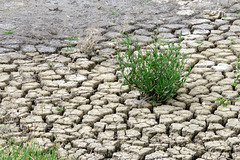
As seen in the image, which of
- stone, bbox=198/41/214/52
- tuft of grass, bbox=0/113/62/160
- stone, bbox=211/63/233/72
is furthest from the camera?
stone, bbox=198/41/214/52

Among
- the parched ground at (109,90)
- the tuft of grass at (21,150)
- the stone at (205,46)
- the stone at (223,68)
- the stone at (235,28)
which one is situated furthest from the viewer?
the stone at (235,28)

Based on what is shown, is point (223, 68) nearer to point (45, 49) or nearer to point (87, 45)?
point (87, 45)

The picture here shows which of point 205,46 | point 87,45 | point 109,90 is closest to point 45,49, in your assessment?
point 87,45

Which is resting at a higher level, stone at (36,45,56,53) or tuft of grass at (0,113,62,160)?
stone at (36,45,56,53)

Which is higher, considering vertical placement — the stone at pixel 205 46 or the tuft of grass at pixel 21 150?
the stone at pixel 205 46

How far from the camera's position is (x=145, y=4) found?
7.72 m

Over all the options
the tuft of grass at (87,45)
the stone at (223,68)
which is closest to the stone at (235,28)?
the stone at (223,68)

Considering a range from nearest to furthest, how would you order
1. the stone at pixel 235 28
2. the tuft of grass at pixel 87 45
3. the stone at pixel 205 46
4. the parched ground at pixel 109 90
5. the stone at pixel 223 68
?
the parched ground at pixel 109 90, the stone at pixel 223 68, the tuft of grass at pixel 87 45, the stone at pixel 205 46, the stone at pixel 235 28

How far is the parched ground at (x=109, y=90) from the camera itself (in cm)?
338

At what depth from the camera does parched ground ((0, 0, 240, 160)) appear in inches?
133

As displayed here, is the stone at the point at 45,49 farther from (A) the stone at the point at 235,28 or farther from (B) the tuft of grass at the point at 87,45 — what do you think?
(A) the stone at the point at 235,28

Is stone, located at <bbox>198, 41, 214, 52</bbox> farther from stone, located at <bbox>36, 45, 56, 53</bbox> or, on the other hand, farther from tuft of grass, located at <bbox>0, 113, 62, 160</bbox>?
tuft of grass, located at <bbox>0, 113, 62, 160</bbox>

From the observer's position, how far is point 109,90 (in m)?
4.36

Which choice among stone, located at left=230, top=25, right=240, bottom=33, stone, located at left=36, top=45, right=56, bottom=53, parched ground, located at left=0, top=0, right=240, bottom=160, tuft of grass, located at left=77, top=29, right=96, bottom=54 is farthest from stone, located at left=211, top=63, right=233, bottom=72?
stone, located at left=36, top=45, right=56, bottom=53
